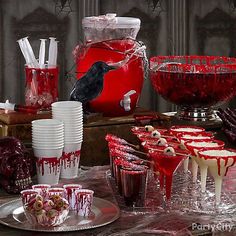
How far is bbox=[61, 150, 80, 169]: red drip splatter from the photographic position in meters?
2.07

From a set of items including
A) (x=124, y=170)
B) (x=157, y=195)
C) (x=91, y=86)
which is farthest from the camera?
(x=91, y=86)

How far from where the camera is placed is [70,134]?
6.71 ft

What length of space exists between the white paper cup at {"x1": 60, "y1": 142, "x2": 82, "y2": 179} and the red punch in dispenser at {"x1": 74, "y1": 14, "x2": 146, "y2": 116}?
1.26ft

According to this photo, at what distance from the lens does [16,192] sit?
189 centimetres

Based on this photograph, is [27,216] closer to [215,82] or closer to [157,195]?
[157,195]

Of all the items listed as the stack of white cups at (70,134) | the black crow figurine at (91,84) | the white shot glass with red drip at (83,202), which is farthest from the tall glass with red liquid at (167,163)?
the black crow figurine at (91,84)

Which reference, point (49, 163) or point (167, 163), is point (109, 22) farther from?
point (167, 163)

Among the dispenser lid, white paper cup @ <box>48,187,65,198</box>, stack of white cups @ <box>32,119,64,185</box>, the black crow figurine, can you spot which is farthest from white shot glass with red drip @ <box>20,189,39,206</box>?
the dispenser lid

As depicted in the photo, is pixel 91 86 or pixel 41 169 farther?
pixel 91 86

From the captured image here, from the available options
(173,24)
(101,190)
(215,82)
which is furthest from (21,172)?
(173,24)

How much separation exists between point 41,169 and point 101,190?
0.21m

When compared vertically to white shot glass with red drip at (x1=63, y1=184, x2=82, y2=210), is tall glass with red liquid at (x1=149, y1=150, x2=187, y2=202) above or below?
above

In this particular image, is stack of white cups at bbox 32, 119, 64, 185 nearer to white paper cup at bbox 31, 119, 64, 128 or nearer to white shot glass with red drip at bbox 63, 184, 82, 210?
white paper cup at bbox 31, 119, 64, 128

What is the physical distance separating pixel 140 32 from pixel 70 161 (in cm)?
221
